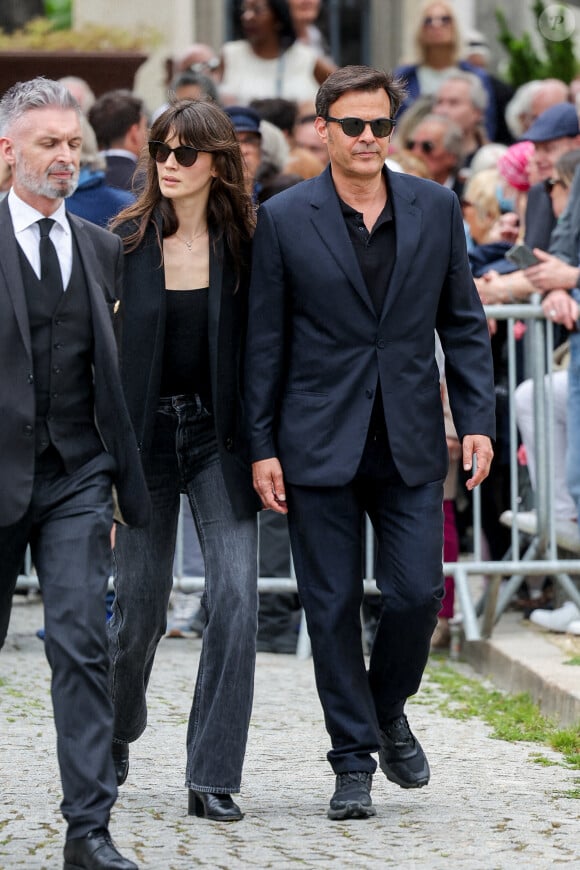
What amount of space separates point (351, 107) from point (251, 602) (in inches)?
58.0

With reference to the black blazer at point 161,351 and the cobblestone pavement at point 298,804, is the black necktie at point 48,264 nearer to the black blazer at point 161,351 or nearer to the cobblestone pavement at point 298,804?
the black blazer at point 161,351

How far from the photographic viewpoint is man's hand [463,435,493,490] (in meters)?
5.62

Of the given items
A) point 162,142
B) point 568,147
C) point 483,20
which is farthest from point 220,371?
point 483,20

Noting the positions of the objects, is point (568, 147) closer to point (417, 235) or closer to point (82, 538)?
point (417, 235)

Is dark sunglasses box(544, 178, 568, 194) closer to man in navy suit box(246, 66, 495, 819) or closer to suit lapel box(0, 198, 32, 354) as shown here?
man in navy suit box(246, 66, 495, 819)

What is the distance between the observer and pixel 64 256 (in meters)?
4.93

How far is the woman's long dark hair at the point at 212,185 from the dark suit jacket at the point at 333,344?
10 centimetres

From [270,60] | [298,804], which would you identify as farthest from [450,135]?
[298,804]

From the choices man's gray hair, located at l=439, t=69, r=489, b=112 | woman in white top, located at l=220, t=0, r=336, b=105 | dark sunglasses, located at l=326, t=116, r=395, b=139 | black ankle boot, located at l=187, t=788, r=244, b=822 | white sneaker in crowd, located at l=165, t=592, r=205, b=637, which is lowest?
white sneaker in crowd, located at l=165, t=592, r=205, b=637

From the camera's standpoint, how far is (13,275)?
4777 millimetres

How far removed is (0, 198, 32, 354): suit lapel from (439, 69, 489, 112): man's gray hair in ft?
25.5

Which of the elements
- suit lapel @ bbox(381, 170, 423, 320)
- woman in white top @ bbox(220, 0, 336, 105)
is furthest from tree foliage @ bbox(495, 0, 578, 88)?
suit lapel @ bbox(381, 170, 423, 320)

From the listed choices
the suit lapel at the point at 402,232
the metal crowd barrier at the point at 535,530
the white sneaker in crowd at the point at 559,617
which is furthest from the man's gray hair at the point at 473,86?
the suit lapel at the point at 402,232

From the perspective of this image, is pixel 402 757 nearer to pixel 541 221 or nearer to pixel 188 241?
pixel 188 241
